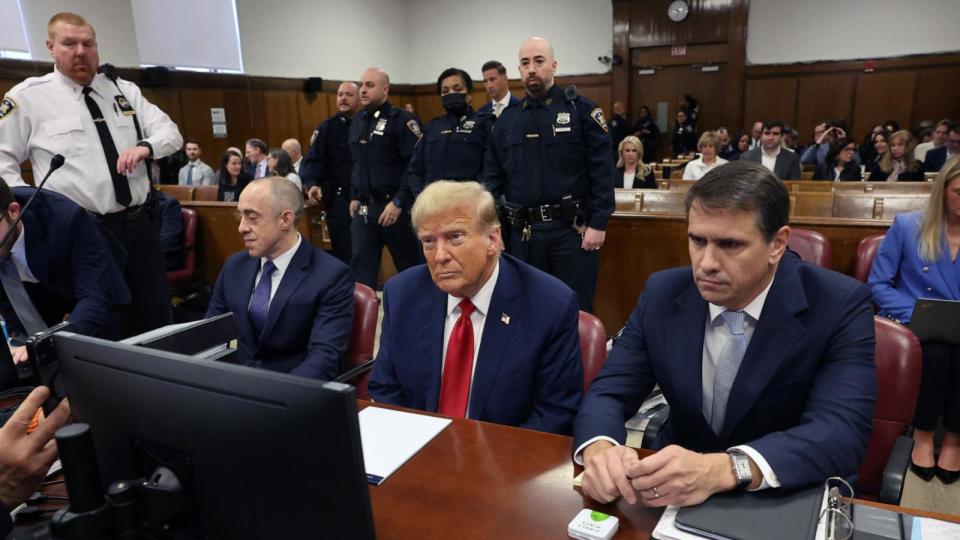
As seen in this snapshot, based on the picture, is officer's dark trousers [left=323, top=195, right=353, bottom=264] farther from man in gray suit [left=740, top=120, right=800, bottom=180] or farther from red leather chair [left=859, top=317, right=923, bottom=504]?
red leather chair [left=859, top=317, right=923, bottom=504]

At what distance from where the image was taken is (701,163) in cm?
637

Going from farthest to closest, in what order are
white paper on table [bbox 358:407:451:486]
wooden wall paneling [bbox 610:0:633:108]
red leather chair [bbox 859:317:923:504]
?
wooden wall paneling [bbox 610:0:633:108], red leather chair [bbox 859:317:923:504], white paper on table [bbox 358:407:451:486]

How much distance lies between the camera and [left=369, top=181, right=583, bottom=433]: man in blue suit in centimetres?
167

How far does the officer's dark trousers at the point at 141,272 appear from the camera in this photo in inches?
118

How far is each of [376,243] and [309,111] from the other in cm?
703

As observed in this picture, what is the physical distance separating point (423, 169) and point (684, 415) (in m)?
3.16

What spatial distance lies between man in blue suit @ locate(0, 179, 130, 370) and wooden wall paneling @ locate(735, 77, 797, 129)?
34.7 feet

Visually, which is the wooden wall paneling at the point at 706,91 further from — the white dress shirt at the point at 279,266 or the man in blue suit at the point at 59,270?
the man in blue suit at the point at 59,270

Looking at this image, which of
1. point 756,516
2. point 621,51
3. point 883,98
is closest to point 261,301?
point 756,516

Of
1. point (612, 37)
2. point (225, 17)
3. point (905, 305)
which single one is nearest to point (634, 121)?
point (612, 37)

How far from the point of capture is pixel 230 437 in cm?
79

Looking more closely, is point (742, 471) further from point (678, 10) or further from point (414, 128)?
point (678, 10)

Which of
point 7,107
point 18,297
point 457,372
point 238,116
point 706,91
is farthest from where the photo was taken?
point 706,91

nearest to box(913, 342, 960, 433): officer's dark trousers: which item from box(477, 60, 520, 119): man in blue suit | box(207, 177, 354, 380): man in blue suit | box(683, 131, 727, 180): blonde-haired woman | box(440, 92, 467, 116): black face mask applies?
box(207, 177, 354, 380): man in blue suit
